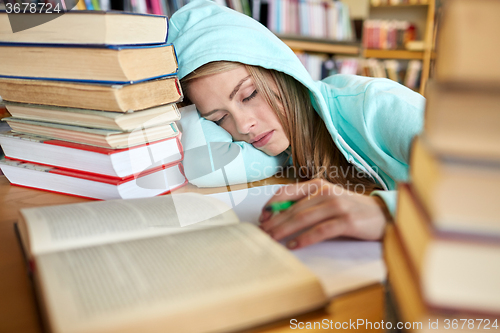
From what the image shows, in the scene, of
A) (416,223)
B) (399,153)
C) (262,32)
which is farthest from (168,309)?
(262,32)

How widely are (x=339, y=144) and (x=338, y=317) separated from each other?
0.56 metres

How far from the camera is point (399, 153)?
74cm

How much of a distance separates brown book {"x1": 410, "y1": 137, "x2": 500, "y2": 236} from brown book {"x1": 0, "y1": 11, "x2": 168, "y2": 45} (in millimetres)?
495

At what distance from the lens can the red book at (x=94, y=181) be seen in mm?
617

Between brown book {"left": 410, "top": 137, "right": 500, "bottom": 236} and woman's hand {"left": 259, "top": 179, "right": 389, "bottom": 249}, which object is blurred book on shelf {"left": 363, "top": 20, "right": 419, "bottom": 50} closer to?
woman's hand {"left": 259, "top": 179, "right": 389, "bottom": 249}

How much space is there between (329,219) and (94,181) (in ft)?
1.37

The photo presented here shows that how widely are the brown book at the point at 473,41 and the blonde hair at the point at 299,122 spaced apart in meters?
0.64

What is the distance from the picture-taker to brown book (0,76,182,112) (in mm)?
565

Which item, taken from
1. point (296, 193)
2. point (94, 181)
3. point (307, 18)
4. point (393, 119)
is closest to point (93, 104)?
point (94, 181)

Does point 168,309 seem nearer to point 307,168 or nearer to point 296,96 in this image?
point 307,168

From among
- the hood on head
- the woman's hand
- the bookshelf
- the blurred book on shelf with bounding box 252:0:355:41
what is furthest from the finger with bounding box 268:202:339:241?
the bookshelf

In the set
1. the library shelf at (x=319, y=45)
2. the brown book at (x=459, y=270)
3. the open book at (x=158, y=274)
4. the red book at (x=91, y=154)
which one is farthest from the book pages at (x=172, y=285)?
the library shelf at (x=319, y=45)

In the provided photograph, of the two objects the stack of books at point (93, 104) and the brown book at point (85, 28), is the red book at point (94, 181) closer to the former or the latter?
the stack of books at point (93, 104)

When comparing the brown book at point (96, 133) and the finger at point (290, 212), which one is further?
the brown book at point (96, 133)
